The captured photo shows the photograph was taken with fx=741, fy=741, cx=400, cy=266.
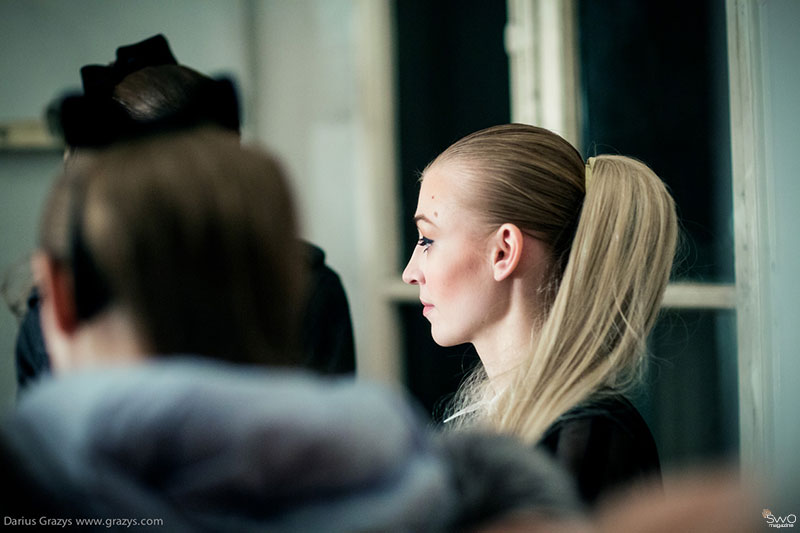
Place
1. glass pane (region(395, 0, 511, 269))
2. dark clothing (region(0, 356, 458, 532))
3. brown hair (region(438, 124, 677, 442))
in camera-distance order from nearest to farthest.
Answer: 1. dark clothing (region(0, 356, 458, 532))
2. brown hair (region(438, 124, 677, 442))
3. glass pane (region(395, 0, 511, 269))

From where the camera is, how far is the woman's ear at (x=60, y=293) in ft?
1.81

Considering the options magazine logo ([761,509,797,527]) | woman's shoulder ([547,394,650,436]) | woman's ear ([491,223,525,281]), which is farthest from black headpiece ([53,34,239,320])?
magazine logo ([761,509,797,527])

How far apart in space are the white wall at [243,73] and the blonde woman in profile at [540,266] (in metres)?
1.22

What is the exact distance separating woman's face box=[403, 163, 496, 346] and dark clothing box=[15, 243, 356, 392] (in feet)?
0.59

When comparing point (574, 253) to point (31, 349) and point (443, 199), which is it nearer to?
point (443, 199)

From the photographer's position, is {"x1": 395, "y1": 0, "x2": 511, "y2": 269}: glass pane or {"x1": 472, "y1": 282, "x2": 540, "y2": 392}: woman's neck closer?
{"x1": 472, "y1": 282, "x2": 540, "y2": 392}: woman's neck

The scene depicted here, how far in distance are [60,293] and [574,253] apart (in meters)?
0.69

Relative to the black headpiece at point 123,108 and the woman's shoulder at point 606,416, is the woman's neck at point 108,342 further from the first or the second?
the woman's shoulder at point 606,416

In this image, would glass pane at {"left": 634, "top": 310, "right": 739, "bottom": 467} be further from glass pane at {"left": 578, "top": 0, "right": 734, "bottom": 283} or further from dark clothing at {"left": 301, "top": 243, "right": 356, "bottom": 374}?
dark clothing at {"left": 301, "top": 243, "right": 356, "bottom": 374}

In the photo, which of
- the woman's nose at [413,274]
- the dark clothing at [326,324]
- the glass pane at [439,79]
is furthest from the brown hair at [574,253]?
the glass pane at [439,79]

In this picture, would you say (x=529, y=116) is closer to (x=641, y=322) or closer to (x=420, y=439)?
(x=641, y=322)

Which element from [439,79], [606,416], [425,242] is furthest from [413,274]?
[439,79]

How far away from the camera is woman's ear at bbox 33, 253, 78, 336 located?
1.81 ft

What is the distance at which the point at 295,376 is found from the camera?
1.78 ft
